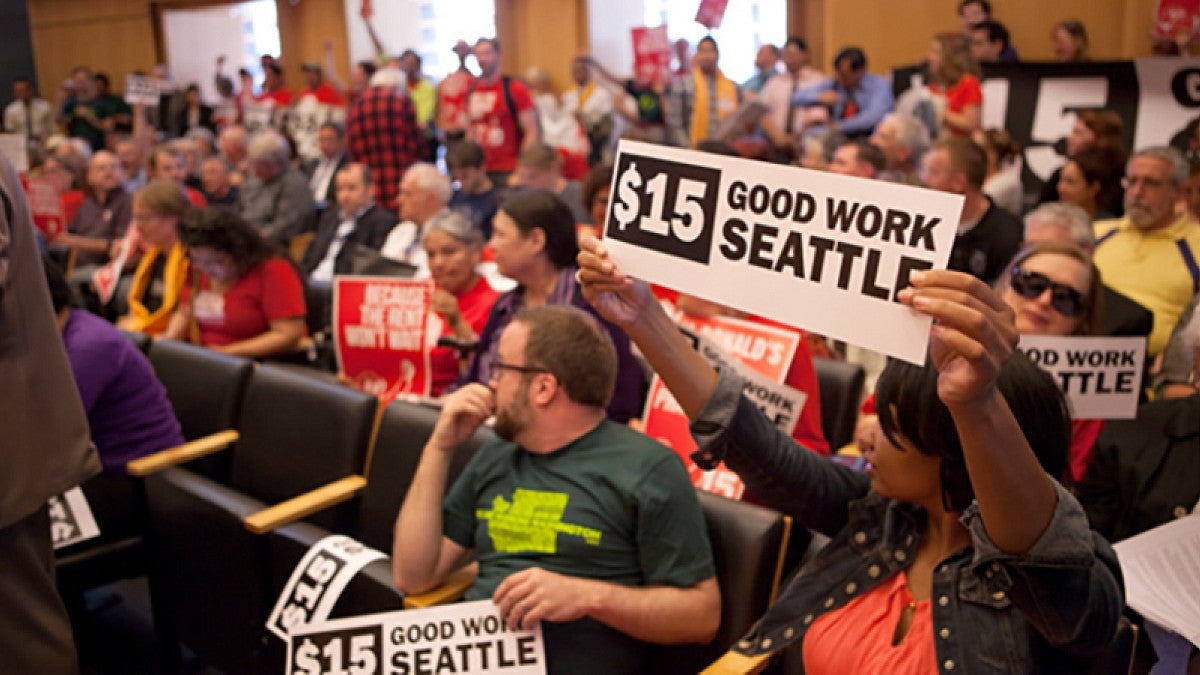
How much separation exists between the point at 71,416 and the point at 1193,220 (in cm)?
375

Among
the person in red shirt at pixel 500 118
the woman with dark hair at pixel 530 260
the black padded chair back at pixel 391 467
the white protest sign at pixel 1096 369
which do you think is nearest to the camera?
the white protest sign at pixel 1096 369

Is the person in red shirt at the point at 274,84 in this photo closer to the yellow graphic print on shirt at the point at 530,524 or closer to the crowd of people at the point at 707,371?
the crowd of people at the point at 707,371

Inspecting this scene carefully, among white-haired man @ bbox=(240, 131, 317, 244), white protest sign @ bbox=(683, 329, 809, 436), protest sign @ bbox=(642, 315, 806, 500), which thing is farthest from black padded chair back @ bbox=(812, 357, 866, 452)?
white-haired man @ bbox=(240, 131, 317, 244)

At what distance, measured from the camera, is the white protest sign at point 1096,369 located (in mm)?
2299

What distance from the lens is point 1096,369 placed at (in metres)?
2.30

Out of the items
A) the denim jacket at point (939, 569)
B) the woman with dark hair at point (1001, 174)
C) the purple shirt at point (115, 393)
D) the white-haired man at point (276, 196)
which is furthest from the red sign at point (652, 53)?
the denim jacket at point (939, 569)

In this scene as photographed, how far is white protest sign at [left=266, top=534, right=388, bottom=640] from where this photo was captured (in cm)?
231

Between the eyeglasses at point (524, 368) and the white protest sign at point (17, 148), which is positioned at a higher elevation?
the white protest sign at point (17, 148)

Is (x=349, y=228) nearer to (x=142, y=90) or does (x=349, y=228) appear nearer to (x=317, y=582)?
(x=142, y=90)

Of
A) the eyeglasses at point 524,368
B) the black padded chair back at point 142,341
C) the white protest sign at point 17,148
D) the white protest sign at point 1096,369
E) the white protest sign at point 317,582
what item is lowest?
the white protest sign at point 317,582

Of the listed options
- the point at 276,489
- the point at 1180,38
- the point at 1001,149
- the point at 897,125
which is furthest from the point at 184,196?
the point at 1180,38

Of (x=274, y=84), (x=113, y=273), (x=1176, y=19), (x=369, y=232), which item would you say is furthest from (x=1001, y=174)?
A: (x=274, y=84)

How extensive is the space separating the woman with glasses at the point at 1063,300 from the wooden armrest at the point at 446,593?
139cm

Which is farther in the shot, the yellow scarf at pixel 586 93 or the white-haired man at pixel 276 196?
the yellow scarf at pixel 586 93
